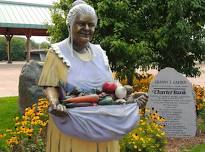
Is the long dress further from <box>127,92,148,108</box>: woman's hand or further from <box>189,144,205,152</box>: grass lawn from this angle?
<box>189,144,205,152</box>: grass lawn

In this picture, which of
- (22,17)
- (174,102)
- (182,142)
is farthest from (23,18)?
(182,142)

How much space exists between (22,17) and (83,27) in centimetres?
2792

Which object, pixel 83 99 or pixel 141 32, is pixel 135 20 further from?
pixel 83 99

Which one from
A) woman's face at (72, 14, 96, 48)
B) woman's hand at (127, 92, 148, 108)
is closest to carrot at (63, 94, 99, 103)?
woman's hand at (127, 92, 148, 108)

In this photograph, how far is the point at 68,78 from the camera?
9.23 ft

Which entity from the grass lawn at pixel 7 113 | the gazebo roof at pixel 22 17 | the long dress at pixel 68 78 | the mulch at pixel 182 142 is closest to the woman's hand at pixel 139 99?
the long dress at pixel 68 78

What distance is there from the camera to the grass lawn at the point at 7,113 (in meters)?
8.24

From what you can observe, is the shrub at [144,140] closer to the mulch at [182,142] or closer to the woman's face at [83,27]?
the mulch at [182,142]

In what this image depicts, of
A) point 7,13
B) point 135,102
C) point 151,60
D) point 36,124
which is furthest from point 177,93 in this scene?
point 7,13

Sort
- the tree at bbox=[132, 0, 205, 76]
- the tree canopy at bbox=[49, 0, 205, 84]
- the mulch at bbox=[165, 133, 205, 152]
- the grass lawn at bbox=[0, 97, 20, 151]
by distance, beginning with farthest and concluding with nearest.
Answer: the tree at bbox=[132, 0, 205, 76]
the tree canopy at bbox=[49, 0, 205, 84]
the grass lawn at bbox=[0, 97, 20, 151]
the mulch at bbox=[165, 133, 205, 152]

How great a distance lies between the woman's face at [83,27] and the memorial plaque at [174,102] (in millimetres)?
4991

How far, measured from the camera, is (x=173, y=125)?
25.7ft

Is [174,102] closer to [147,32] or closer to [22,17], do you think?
[147,32]

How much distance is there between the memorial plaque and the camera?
7758mm
